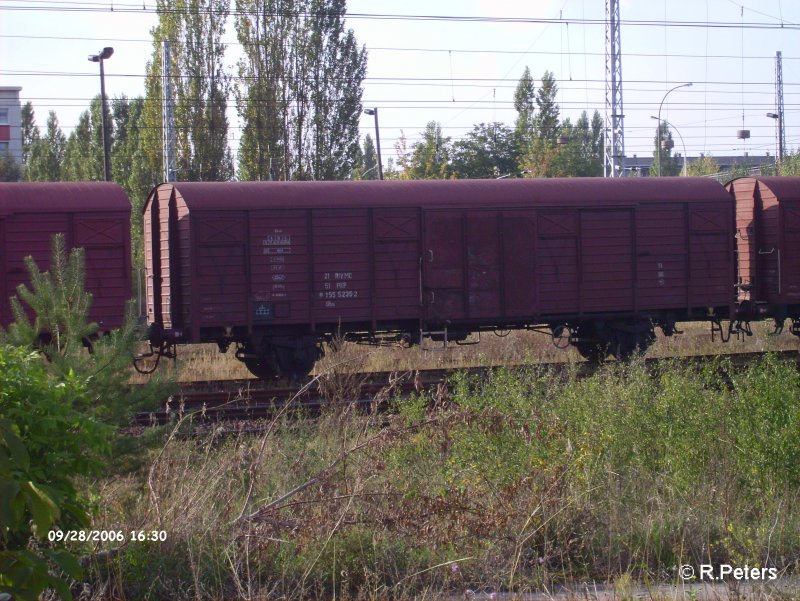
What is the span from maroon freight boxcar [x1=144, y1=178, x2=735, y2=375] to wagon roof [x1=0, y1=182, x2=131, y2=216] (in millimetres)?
875

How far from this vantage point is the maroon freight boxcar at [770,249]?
53.9ft

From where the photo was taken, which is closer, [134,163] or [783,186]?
[783,186]

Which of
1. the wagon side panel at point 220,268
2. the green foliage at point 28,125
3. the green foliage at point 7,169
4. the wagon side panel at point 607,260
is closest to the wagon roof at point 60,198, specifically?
the wagon side panel at point 220,268

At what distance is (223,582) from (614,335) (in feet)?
39.8

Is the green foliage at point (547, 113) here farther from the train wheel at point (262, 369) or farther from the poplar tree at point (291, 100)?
the train wheel at point (262, 369)

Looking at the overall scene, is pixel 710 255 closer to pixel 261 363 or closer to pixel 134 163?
pixel 261 363

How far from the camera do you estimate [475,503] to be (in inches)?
233

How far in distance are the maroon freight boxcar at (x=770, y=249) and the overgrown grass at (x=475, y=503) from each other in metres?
9.57

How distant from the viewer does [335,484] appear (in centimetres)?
597

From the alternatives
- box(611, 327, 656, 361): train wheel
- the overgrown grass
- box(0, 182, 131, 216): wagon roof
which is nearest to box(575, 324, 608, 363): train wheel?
box(611, 327, 656, 361): train wheel

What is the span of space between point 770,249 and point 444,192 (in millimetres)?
6745

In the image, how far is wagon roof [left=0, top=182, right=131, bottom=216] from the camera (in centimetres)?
1335
